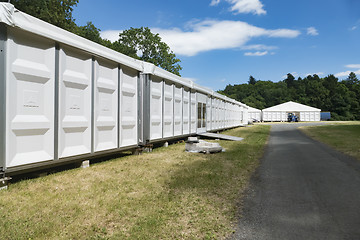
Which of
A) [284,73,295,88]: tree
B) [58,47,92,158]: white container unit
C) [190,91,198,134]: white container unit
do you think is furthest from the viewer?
[284,73,295,88]: tree

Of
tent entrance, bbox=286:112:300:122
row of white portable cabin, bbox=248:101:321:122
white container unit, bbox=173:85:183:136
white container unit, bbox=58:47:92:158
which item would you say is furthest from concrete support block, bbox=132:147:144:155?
tent entrance, bbox=286:112:300:122

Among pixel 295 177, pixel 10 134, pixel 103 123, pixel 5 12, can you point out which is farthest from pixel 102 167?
pixel 295 177

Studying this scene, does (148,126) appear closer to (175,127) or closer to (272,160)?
(175,127)

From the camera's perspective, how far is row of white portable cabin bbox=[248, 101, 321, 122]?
61.3m

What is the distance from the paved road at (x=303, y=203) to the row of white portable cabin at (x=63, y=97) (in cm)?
448

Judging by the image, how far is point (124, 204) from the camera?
409cm

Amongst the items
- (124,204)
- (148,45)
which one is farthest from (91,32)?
(124,204)

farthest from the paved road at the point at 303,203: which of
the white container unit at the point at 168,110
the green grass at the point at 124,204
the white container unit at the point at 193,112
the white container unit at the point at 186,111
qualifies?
the white container unit at the point at 193,112

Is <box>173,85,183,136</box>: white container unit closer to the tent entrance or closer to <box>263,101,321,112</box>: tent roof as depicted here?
the tent entrance

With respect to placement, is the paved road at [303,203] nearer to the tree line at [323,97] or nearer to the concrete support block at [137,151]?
the concrete support block at [137,151]

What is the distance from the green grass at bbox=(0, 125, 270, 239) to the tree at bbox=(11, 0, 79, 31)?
2435 cm

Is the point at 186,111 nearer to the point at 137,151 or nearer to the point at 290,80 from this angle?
the point at 137,151

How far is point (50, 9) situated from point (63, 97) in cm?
2587

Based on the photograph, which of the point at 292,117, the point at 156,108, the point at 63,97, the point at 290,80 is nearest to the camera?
the point at 63,97
